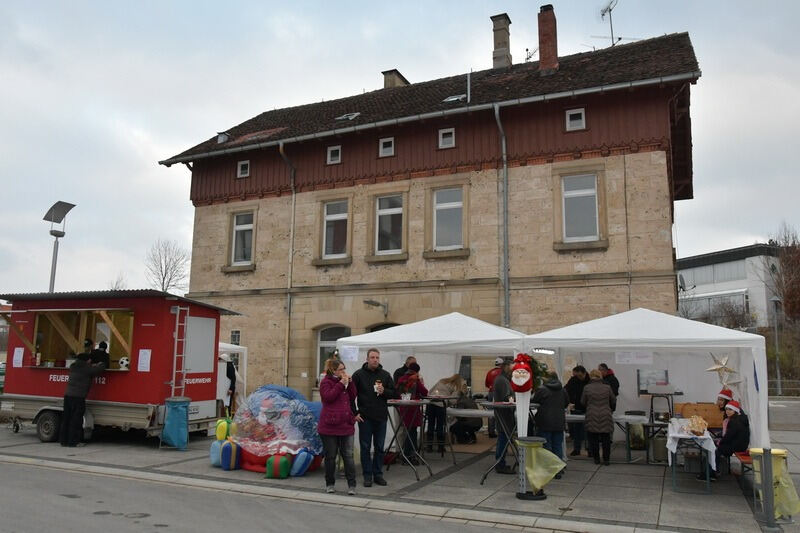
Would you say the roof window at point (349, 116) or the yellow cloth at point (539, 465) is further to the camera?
the roof window at point (349, 116)

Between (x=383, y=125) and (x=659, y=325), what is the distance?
10255mm

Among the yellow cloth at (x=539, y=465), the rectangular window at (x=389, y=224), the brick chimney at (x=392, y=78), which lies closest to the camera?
the yellow cloth at (x=539, y=465)

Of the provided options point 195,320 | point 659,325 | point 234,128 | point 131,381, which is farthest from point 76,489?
point 234,128

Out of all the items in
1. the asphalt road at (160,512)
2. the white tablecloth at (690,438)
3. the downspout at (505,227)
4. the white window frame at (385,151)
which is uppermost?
the white window frame at (385,151)

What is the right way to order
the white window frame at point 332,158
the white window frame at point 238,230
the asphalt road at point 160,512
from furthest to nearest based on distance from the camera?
the white window frame at point 238,230
the white window frame at point 332,158
the asphalt road at point 160,512

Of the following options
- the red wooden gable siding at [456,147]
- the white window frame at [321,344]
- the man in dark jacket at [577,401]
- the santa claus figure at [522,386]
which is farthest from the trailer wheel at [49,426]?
the man in dark jacket at [577,401]

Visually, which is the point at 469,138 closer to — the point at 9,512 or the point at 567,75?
the point at 567,75

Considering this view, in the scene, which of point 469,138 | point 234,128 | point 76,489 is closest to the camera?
point 76,489

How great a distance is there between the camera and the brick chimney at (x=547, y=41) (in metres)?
18.2

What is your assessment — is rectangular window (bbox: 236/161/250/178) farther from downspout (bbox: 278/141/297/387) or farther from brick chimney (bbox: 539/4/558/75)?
brick chimney (bbox: 539/4/558/75)

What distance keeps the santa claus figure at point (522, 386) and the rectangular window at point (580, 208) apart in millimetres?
7255

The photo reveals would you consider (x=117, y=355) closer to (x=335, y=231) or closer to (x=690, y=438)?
(x=335, y=231)

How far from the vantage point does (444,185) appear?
17.2 meters

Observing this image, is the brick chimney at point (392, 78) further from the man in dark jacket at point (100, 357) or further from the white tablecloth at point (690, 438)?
the white tablecloth at point (690, 438)
